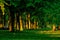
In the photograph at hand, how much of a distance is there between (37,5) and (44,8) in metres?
2.02

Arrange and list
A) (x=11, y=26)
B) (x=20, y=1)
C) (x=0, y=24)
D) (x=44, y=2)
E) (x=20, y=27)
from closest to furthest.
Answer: (x=44, y=2), (x=20, y=1), (x=11, y=26), (x=20, y=27), (x=0, y=24)

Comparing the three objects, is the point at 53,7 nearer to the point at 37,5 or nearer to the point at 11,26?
the point at 37,5

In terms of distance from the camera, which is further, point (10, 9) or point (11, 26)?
point (11, 26)

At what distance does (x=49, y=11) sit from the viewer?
101 ft

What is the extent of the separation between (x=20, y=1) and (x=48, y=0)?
16.1 ft

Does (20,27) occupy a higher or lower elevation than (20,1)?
lower

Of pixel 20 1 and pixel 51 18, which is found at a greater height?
pixel 20 1

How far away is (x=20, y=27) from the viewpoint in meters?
55.2

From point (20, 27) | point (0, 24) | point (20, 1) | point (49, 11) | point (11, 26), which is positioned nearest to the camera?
Result: point (49, 11)

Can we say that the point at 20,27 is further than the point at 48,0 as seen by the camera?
Yes

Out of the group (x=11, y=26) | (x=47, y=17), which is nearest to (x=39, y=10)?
(x=47, y=17)

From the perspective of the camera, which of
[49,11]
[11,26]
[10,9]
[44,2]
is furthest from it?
[11,26]

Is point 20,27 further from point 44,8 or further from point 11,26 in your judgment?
point 44,8

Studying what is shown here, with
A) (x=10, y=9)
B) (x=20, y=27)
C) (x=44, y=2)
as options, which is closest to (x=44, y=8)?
(x=44, y=2)
